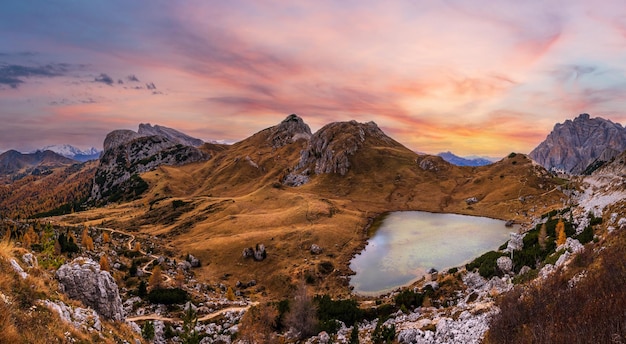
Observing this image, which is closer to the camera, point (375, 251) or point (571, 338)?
point (571, 338)

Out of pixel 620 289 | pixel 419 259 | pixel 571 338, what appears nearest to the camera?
pixel 571 338

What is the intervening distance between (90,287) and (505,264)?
189 ft

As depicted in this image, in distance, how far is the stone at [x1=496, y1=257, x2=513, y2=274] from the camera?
2034 inches

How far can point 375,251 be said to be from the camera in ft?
371

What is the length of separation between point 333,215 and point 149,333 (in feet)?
380

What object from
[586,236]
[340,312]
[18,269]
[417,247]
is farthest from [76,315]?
[417,247]

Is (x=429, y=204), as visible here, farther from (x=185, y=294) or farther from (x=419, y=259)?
(x=185, y=294)

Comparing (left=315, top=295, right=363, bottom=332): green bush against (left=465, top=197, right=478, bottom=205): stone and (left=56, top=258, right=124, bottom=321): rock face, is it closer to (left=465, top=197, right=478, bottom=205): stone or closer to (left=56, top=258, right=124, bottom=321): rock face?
(left=56, top=258, right=124, bottom=321): rock face

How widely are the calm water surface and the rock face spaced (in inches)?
2525

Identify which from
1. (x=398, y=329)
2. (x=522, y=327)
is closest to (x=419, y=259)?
(x=398, y=329)

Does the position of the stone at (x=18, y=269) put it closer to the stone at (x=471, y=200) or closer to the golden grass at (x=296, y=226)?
the golden grass at (x=296, y=226)

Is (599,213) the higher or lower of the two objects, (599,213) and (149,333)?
the higher

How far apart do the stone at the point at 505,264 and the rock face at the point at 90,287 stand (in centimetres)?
5497

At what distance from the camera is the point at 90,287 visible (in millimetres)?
28922
